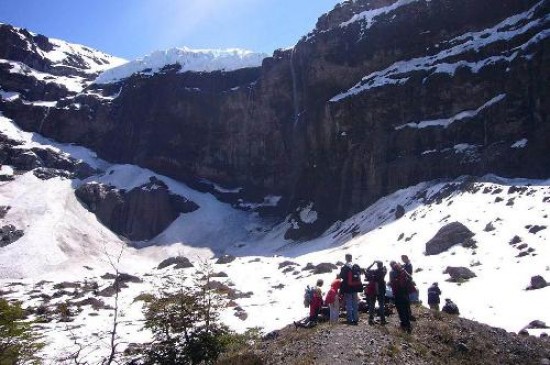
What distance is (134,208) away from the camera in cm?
8150

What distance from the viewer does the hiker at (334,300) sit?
1661 cm

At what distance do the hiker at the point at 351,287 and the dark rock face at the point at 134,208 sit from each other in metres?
67.0

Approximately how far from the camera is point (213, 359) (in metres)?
15.7

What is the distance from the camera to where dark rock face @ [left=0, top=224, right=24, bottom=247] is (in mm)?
62981

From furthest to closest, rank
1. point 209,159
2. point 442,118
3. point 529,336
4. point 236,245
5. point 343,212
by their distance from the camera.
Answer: point 209,159
point 236,245
point 343,212
point 442,118
point 529,336

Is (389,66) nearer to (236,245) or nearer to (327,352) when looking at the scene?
(236,245)

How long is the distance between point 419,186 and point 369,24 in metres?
A: 30.8

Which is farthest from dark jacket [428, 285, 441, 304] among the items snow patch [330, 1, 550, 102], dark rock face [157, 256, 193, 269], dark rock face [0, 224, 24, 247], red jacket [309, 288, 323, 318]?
dark rock face [0, 224, 24, 247]

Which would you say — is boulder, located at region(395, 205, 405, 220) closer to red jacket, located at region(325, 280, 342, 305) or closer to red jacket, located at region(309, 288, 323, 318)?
red jacket, located at region(309, 288, 323, 318)

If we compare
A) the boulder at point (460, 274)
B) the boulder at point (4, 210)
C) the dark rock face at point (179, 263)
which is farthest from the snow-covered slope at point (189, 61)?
the boulder at point (460, 274)

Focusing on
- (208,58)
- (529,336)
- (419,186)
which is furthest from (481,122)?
(208,58)

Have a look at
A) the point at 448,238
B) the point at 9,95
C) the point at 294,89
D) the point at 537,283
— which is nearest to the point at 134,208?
the point at 294,89

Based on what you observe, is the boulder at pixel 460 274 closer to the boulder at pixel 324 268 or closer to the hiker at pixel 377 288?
the hiker at pixel 377 288

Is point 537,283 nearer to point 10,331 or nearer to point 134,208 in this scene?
point 10,331
